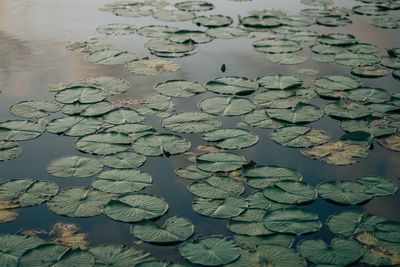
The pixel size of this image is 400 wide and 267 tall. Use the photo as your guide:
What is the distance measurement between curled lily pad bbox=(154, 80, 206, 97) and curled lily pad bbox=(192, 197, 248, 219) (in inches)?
53.1

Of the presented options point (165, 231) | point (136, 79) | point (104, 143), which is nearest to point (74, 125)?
point (104, 143)

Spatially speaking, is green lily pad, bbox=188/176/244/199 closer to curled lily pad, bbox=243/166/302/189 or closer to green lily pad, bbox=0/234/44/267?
curled lily pad, bbox=243/166/302/189

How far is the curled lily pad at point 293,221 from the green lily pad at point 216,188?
0.94 feet

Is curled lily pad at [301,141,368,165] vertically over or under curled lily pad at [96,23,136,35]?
under

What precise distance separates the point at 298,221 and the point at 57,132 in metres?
1.73

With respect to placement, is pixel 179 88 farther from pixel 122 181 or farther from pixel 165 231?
pixel 165 231

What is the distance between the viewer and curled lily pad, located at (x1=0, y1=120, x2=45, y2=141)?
374 centimetres

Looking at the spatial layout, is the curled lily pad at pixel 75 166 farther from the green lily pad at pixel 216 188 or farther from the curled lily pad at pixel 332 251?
the curled lily pad at pixel 332 251

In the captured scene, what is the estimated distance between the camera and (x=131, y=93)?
4.37 metres

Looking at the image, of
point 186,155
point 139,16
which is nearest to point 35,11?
point 139,16

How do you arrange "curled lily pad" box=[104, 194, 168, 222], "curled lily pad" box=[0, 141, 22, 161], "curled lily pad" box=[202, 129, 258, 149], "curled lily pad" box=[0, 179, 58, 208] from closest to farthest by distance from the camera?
"curled lily pad" box=[104, 194, 168, 222] → "curled lily pad" box=[0, 179, 58, 208] → "curled lily pad" box=[0, 141, 22, 161] → "curled lily pad" box=[202, 129, 258, 149]

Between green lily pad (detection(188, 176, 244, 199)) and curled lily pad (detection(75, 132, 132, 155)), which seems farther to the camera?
curled lily pad (detection(75, 132, 132, 155))

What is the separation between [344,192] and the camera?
127 inches

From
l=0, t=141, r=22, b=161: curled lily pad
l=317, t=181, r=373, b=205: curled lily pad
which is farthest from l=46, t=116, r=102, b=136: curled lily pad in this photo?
l=317, t=181, r=373, b=205: curled lily pad
